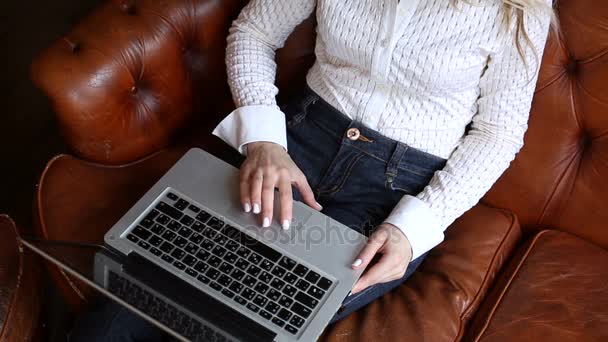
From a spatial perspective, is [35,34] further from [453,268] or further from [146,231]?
[453,268]

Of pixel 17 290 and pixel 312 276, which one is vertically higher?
pixel 312 276

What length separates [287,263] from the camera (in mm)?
983

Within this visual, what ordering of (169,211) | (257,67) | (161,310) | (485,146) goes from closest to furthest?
(161,310) < (169,211) < (485,146) < (257,67)

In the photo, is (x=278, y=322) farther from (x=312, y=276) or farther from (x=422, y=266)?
(x=422, y=266)

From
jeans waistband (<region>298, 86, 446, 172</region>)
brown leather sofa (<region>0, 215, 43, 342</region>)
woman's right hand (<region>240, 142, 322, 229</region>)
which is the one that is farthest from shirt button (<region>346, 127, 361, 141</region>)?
brown leather sofa (<region>0, 215, 43, 342</region>)

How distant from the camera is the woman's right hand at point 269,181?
1.02 metres

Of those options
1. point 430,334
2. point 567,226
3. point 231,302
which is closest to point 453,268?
point 430,334

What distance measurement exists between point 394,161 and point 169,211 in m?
0.40

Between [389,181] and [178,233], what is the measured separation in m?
0.38

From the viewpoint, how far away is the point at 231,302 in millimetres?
936

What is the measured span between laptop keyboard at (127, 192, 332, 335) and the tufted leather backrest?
53 centimetres

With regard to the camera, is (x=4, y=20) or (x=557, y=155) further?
(x=4, y=20)

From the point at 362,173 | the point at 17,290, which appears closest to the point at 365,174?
the point at 362,173

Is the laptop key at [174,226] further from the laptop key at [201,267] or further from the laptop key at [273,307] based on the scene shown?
the laptop key at [273,307]
